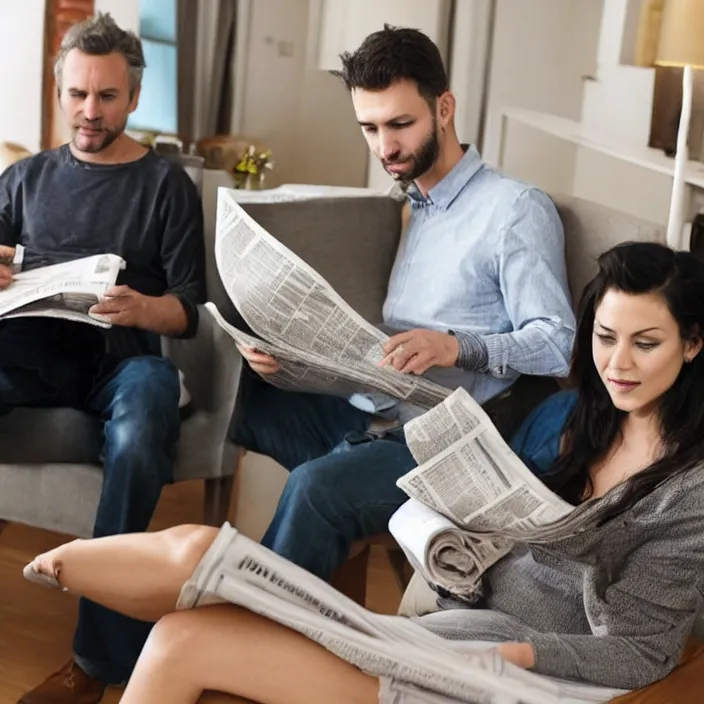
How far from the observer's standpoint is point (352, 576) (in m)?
1.81

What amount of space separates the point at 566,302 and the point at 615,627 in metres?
0.56

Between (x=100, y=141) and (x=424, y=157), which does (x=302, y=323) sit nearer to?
(x=424, y=157)

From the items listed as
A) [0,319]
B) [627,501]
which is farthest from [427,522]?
[0,319]

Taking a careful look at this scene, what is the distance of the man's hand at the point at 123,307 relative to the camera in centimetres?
187

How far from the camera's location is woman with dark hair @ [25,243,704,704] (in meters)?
1.19

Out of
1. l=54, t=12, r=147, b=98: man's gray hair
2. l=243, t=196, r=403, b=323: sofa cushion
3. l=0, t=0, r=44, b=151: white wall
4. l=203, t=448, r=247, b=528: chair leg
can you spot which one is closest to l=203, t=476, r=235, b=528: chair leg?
l=203, t=448, r=247, b=528: chair leg

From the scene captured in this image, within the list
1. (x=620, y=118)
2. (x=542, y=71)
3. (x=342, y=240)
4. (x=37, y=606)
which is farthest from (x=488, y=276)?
(x=37, y=606)

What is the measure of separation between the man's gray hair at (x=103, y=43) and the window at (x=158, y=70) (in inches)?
23.3

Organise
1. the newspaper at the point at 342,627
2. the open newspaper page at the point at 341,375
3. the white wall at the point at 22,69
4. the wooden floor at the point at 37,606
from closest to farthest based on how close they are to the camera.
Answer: the newspaper at the point at 342,627 → the open newspaper page at the point at 341,375 → the wooden floor at the point at 37,606 → the white wall at the point at 22,69

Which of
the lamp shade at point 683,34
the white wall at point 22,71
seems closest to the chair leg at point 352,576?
the lamp shade at point 683,34

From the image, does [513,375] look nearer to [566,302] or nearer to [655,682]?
[566,302]

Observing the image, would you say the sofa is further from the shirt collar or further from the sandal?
the sandal

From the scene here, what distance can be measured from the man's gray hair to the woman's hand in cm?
136

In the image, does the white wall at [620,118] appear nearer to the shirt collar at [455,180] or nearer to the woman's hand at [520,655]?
the shirt collar at [455,180]
